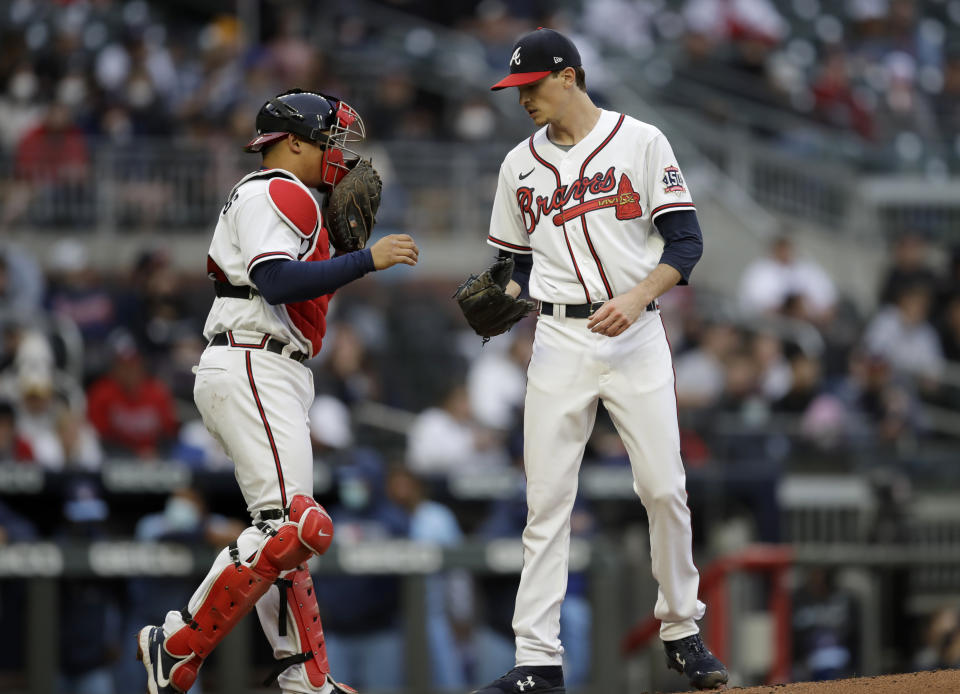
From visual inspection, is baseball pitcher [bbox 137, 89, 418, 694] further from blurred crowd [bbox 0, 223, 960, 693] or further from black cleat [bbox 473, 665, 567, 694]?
blurred crowd [bbox 0, 223, 960, 693]

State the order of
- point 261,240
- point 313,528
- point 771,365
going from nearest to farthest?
point 313,528 < point 261,240 < point 771,365

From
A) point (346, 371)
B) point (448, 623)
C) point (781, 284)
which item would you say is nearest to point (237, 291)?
point (448, 623)

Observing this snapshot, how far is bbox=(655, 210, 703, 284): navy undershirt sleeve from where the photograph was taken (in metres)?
4.62

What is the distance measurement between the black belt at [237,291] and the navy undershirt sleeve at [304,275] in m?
0.17

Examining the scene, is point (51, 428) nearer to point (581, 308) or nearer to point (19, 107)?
point (19, 107)

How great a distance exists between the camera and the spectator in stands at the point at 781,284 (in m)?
12.0

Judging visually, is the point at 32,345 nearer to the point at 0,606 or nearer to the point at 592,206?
the point at 0,606

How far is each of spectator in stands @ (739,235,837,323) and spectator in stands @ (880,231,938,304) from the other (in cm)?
49

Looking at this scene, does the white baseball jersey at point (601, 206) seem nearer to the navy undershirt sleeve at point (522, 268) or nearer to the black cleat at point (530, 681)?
the navy undershirt sleeve at point (522, 268)

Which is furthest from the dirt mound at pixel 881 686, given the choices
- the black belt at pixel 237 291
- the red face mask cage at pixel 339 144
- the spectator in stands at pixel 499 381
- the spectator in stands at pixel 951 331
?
the spectator in stands at pixel 951 331

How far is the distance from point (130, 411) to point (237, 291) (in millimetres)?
4732

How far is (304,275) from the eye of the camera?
447 centimetres

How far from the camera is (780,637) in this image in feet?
26.1

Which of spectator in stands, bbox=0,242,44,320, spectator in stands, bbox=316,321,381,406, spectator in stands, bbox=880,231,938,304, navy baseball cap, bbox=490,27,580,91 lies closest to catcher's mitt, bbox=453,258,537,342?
navy baseball cap, bbox=490,27,580,91
